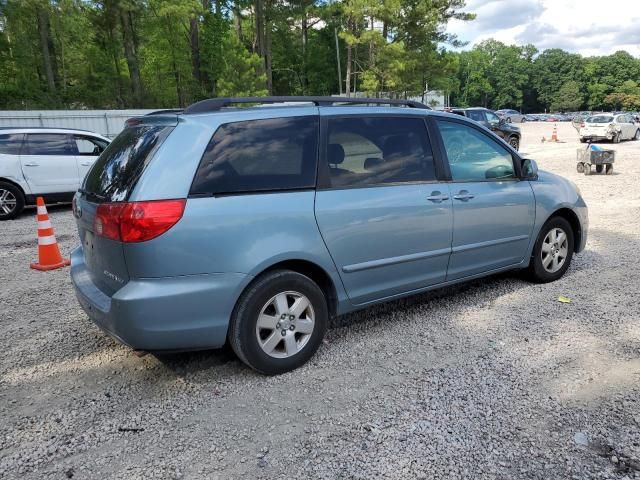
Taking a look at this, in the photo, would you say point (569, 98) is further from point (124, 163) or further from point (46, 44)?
point (124, 163)

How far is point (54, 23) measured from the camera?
108 ft

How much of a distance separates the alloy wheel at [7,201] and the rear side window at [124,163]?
6.96m

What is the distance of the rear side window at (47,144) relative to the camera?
9422 mm

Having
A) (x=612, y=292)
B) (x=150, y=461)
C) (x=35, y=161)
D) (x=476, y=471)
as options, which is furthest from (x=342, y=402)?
(x=35, y=161)

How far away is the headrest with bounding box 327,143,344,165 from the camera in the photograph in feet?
11.5

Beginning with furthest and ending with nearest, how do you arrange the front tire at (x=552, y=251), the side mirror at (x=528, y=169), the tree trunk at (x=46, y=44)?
the tree trunk at (x=46, y=44)
the front tire at (x=552, y=251)
the side mirror at (x=528, y=169)

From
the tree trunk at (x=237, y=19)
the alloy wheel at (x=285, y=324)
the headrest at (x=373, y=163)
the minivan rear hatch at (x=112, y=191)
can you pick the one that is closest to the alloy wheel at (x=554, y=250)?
the headrest at (x=373, y=163)

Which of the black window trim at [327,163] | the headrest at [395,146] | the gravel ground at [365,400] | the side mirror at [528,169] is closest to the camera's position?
the gravel ground at [365,400]

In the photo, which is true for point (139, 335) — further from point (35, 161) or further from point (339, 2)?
point (339, 2)

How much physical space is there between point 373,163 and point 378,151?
116 millimetres

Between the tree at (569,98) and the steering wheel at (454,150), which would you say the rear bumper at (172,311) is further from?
the tree at (569,98)

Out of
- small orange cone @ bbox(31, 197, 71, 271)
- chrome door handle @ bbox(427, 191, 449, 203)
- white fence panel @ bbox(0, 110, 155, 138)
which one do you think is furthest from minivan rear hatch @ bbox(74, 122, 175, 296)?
white fence panel @ bbox(0, 110, 155, 138)

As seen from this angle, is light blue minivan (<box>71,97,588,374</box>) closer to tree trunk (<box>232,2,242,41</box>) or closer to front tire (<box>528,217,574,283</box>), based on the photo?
front tire (<box>528,217,574,283</box>)

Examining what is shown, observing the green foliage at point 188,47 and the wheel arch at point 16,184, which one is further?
the green foliage at point 188,47
